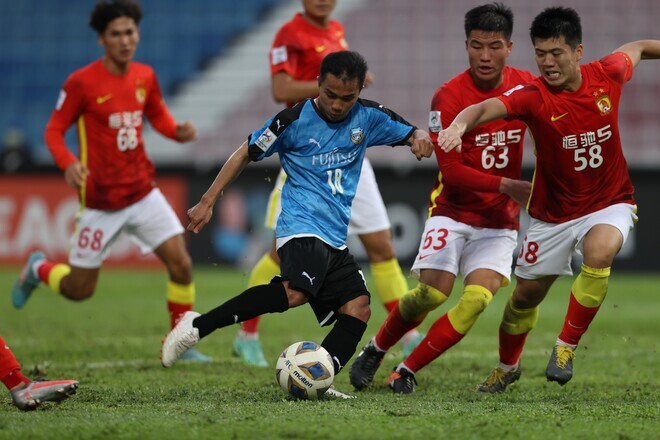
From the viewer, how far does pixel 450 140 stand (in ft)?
16.6

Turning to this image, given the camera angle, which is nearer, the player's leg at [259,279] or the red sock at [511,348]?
the red sock at [511,348]

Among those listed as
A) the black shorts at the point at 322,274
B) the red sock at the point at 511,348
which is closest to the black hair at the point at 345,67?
the black shorts at the point at 322,274

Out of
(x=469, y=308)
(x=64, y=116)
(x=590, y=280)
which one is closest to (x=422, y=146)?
(x=469, y=308)

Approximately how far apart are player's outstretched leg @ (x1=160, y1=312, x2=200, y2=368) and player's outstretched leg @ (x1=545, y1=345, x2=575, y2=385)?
5.99 feet

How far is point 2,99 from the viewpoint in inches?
734

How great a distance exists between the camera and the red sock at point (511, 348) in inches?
243

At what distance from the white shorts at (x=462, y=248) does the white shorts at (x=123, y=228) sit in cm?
231

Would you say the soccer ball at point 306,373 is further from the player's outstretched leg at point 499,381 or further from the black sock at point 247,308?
the player's outstretched leg at point 499,381

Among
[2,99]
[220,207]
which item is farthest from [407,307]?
[2,99]

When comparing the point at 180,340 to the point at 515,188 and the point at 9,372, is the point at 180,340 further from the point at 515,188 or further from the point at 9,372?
the point at 515,188

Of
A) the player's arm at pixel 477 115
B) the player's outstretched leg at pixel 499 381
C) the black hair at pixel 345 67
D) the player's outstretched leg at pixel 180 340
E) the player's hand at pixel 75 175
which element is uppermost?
the black hair at pixel 345 67

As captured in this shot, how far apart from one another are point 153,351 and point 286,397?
2752mm

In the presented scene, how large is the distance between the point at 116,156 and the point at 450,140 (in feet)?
11.4

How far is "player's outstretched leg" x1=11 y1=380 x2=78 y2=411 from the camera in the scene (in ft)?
16.1
